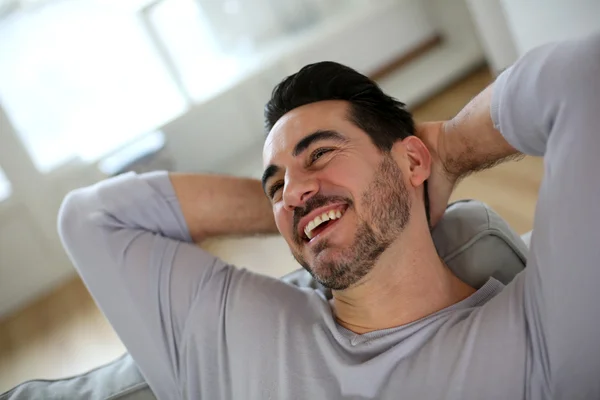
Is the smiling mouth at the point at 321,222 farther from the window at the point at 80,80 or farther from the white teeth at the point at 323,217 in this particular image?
the window at the point at 80,80

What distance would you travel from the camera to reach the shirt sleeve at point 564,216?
2.38 feet

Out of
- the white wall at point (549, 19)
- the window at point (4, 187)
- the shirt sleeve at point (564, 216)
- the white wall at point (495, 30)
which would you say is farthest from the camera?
the window at point (4, 187)

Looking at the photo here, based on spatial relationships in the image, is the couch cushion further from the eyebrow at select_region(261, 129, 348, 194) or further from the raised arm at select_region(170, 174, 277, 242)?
the eyebrow at select_region(261, 129, 348, 194)

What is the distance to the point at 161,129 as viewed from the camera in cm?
305

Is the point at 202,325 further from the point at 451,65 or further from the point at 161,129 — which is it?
the point at 451,65

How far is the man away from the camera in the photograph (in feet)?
2.49

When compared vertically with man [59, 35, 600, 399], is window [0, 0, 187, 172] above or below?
above

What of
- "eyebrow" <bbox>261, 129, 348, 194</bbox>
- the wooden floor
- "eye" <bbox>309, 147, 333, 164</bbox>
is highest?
"eyebrow" <bbox>261, 129, 348, 194</bbox>

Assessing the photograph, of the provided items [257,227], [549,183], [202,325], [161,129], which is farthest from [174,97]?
[549,183]

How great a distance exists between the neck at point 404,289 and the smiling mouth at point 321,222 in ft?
0.39

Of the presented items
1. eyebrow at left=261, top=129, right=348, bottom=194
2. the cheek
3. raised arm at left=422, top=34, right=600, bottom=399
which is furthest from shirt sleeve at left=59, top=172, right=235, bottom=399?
raised arm at left=422, top=34, right=600, bottom=399

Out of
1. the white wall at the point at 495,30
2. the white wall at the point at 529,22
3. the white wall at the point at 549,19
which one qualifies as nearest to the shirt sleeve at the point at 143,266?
the white wall at the point at 529,22

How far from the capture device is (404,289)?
102 centimetres

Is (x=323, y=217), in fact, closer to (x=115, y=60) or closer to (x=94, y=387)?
(x=94, y=387)
